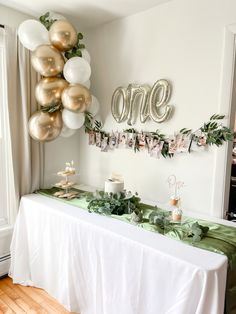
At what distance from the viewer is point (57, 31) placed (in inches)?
71.8

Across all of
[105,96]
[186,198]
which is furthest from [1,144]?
[186,198]

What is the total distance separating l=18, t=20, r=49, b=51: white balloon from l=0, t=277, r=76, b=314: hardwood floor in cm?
199

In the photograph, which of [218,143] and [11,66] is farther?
[11,66]

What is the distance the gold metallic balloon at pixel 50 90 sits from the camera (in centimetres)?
192

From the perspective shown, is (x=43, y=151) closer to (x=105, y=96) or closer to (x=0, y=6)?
(x=105, y=96)

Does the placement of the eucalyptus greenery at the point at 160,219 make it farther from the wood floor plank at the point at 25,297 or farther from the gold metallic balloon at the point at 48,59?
the gold metallic balloon at the point at 48,59

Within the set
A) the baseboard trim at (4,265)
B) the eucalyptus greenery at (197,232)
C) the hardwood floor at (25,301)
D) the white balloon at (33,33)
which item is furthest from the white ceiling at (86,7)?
the hardwood floor at (25,301)

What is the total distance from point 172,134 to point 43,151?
1246 millimetres

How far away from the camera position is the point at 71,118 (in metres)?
2.02

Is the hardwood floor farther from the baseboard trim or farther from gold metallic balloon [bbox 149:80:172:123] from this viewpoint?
gold metallic balloon [bbox 149:80:172:123]

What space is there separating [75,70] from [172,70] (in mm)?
776

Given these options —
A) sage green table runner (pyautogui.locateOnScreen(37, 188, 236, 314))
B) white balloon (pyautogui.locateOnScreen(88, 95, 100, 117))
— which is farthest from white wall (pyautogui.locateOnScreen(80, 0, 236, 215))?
sage green table runner (pyautogui.locateOnScreen(37, 188, 236, 314))

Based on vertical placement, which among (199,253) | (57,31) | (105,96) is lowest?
(199,253)

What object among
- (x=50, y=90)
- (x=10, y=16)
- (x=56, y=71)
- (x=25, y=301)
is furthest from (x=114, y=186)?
(x=10, y=16)
